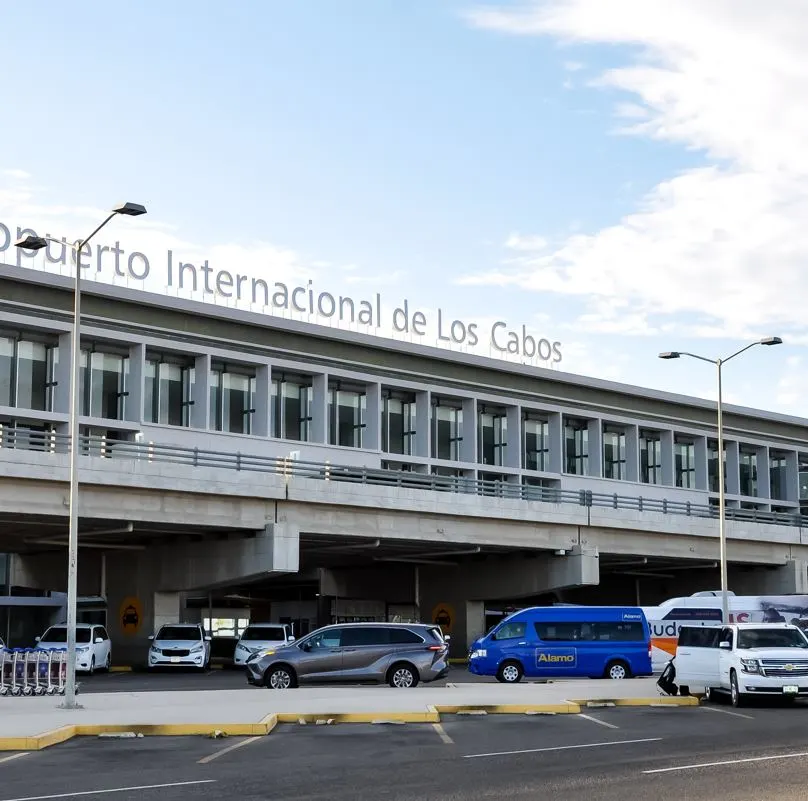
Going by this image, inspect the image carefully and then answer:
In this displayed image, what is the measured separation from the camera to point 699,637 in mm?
29750

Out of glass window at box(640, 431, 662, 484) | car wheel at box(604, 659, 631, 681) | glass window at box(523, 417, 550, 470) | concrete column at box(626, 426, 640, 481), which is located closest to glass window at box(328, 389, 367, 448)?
glass window at box(523, 417, 550, 470)

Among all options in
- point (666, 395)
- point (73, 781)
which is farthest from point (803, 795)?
point (666, 395)

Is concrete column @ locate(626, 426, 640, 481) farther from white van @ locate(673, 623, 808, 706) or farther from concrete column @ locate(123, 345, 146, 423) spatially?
white van @ locate(673, 623, 808, 706)

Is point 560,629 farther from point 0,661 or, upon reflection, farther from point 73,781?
point 73,781

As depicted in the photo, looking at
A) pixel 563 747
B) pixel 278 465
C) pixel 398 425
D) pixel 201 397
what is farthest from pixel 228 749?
pixel 398 425

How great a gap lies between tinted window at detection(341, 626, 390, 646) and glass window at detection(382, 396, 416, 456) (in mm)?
41139

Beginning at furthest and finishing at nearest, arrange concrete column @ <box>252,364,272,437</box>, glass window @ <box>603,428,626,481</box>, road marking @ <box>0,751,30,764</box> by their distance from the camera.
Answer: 1. glass window @ <box>603,428,626,481</box>
2. concrete column @ <box>252,364,272,437</box>
3. road marking @ <box>0,751,30,764</box>

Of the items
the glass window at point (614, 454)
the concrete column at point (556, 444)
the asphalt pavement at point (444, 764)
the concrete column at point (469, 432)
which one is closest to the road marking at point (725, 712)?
the asphalt pavement at point (444, 764)

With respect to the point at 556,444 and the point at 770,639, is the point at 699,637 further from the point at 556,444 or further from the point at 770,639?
the point at 556,444

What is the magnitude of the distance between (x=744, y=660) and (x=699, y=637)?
7.81 feet

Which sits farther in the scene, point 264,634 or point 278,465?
point 264,634

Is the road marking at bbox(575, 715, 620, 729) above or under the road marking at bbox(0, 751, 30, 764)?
under

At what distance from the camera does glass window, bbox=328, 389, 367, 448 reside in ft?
233

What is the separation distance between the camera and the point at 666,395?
3455 inches
